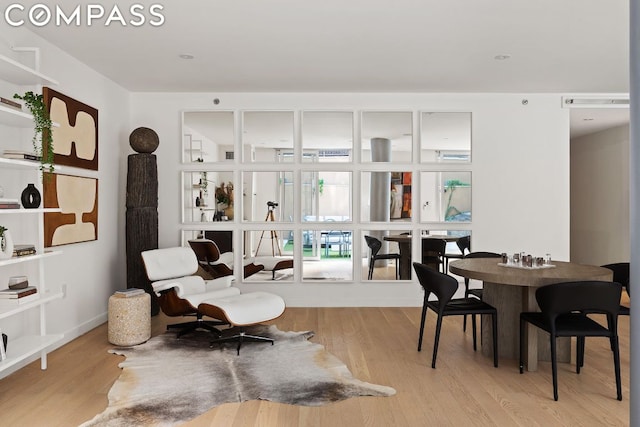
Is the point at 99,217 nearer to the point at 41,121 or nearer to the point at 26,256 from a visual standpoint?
the point at 26,256

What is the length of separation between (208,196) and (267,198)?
738 mm

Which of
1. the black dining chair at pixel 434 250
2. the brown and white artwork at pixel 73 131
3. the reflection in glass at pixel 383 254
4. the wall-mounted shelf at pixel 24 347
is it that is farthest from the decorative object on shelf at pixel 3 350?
the black dining chair at pixel 434 250

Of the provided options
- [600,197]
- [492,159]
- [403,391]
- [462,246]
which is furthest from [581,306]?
[600,197]

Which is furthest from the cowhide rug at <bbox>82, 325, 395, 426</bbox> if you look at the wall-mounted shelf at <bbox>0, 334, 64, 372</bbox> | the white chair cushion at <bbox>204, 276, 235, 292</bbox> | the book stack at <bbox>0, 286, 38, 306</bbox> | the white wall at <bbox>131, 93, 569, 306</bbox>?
the white wall at <bbox>131, 93, 569, 306</bbox>

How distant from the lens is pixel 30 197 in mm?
3359

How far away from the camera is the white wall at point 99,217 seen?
411 centimetres

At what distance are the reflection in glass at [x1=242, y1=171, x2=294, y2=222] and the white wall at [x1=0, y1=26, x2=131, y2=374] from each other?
146 cm

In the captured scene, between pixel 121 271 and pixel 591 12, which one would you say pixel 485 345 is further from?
pixel 121 271

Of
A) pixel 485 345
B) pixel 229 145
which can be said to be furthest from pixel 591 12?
pixel 229 145

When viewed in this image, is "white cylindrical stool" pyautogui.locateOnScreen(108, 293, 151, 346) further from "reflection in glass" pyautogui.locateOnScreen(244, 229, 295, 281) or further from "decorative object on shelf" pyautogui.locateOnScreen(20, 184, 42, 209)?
"reflection in glass" pyautogui.locateOnScreen(244, 229, 295, 281)

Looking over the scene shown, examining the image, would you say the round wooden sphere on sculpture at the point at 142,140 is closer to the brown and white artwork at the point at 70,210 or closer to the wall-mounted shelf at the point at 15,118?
the brown and white artwork at the point at 70,210

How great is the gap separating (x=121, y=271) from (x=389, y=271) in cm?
320

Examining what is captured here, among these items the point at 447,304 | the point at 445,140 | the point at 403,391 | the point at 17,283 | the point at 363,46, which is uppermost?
the point at 363,46

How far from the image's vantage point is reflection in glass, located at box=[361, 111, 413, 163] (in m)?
5.94
